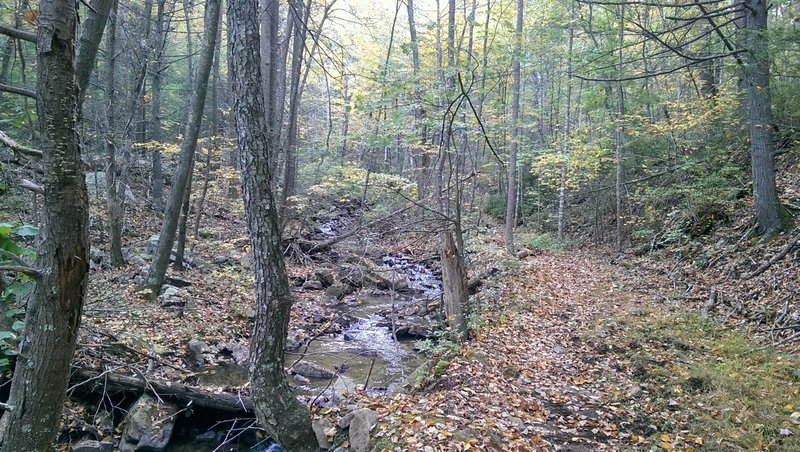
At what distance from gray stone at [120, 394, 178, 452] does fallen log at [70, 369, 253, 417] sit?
0.15m

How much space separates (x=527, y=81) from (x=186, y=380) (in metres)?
28.0

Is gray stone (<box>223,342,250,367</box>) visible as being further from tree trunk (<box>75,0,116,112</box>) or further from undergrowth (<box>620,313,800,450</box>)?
undergrowth (<box>620,313,800,450</box>)

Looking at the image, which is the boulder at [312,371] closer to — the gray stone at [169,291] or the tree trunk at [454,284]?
the tree trunk at [454,284]

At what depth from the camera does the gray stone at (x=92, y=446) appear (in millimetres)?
5203

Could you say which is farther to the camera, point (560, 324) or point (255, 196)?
point (560, 324)

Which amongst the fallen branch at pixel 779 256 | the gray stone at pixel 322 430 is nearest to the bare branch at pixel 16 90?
the gray stone at pixel 322 430

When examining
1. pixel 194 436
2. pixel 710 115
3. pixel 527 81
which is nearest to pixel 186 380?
pixel 194 436

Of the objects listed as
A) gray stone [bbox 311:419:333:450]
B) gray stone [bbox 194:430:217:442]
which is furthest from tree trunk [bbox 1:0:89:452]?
gray stone [bbox 194:430:217:442]

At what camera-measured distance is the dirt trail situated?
4770 mm

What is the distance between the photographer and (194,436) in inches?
233

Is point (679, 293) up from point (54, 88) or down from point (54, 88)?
down

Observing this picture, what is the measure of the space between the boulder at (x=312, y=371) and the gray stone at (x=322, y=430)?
2549 millimetres

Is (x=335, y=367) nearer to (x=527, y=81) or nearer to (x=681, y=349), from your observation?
(x=681, y=349)

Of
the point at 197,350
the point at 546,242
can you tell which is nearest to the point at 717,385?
the point at 197,350
